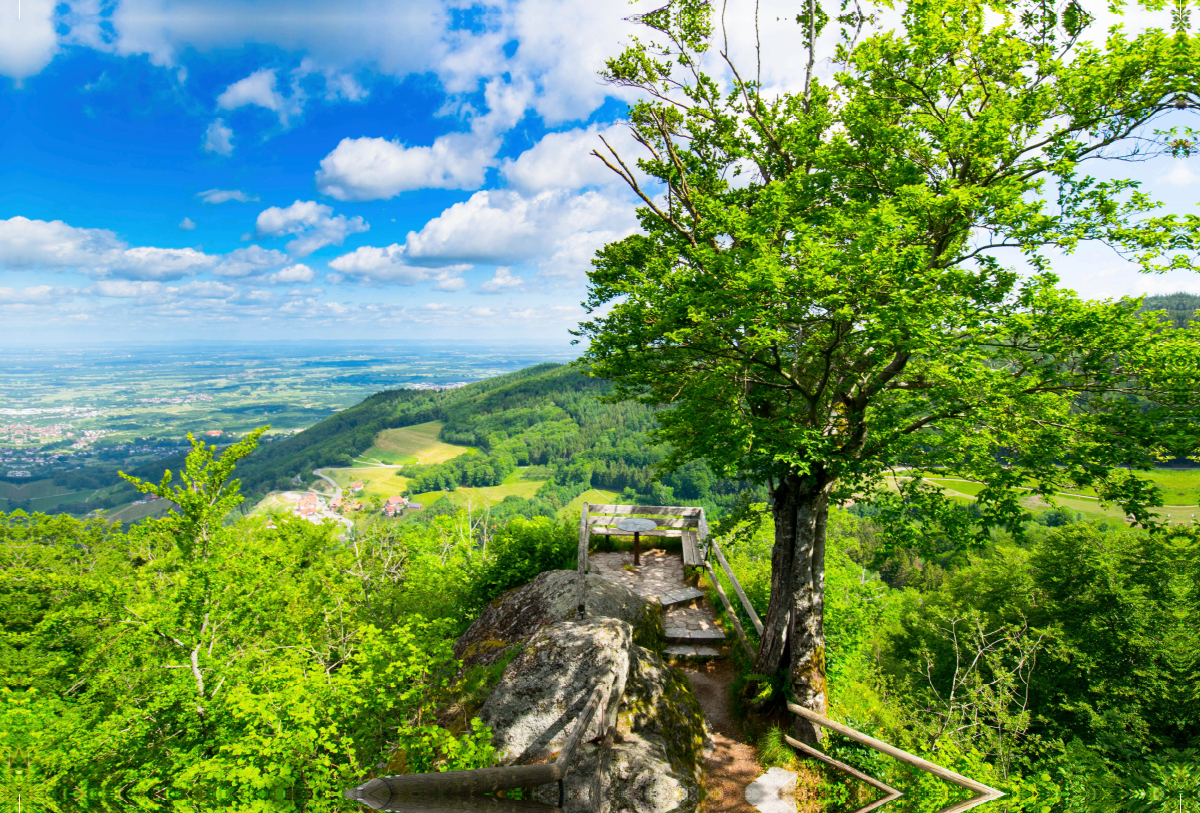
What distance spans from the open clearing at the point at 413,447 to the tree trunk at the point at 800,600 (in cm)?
11548

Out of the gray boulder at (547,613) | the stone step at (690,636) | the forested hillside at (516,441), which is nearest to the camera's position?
the gray boulder at (547,613)

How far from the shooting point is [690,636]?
29.4ft

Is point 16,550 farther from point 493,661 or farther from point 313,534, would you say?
point 493,661

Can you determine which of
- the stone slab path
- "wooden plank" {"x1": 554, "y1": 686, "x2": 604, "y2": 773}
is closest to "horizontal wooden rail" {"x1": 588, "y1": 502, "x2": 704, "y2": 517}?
the stone slab path

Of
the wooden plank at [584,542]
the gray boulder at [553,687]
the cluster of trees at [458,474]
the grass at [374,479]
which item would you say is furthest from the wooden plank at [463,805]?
the cluster of trees at [458,474]

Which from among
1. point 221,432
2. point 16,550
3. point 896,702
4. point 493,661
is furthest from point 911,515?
point 221,432

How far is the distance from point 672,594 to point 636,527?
71.6 inches

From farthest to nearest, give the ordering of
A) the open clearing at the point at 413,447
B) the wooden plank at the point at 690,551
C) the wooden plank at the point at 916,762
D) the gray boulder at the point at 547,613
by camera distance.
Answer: the open clearing at the point at 413,447 → the wooden plank at the point at 690,551 → the gray boulder at the point at 547,613 → the wooden plank at the point at 916,762

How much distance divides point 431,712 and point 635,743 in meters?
2.50

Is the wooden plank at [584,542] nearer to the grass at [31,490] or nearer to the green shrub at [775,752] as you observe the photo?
the green shrub at [775,752]

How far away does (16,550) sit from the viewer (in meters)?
14.4

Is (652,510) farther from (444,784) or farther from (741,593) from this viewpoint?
(444,784)

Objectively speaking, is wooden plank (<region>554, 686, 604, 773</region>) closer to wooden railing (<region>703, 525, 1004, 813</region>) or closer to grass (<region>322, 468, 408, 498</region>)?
wooden railing (<region>703, 525, 1004, 813</region>)

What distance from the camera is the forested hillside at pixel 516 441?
323ft
